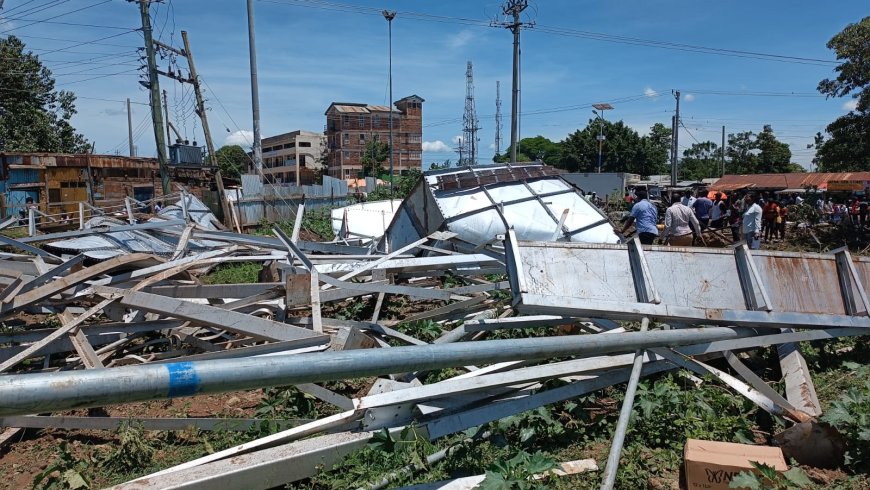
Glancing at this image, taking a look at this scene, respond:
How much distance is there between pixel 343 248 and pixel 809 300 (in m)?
5.78

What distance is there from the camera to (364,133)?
7262 centimetres

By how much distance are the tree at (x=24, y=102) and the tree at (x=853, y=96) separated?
3360 cm

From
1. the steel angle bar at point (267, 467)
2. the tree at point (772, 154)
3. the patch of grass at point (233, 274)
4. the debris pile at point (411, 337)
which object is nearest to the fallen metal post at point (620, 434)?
the debris pile at point (411, 337)

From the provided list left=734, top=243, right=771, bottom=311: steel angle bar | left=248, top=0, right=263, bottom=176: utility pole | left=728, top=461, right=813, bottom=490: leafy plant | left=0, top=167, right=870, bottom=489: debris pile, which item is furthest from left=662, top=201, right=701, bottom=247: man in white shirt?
left=248, top=0, right=263, bottom=176: utility pole

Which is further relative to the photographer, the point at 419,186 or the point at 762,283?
the point at 419,186

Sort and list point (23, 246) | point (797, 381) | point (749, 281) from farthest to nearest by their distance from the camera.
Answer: point (23, 246) → point (749, 281) → point (797, 381)

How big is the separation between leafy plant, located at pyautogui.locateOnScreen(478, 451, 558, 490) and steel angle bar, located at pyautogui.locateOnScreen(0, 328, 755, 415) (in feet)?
2.21

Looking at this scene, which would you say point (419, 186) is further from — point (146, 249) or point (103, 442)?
point (103, 442)

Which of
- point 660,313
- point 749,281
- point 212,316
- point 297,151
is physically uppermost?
point 297,151

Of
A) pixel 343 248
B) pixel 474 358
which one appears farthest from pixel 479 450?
pixel 343 248

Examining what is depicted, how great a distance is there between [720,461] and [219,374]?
2496 millimetres

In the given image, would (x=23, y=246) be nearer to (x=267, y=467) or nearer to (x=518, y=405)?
(x=267, y=467)

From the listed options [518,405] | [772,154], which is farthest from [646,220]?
[772,154]

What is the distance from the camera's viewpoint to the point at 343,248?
841cm
